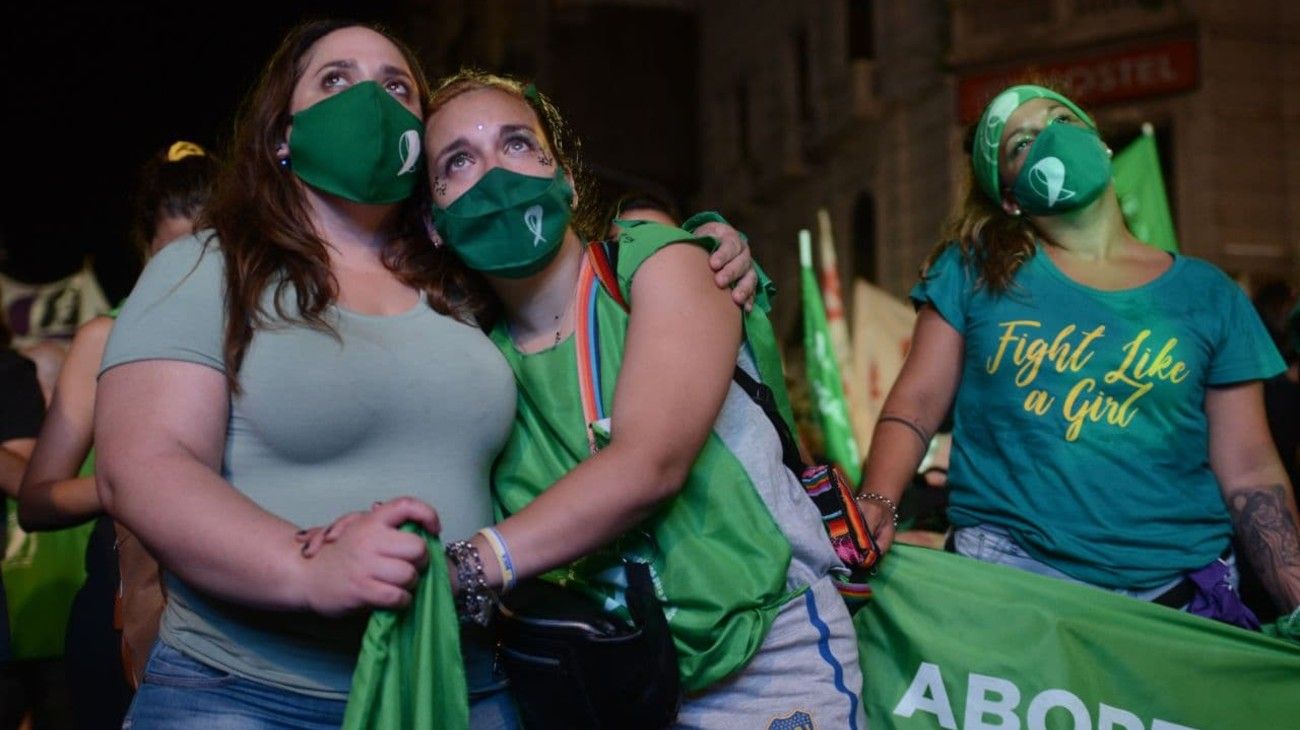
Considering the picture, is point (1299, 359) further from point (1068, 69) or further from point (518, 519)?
point (1068, 69)

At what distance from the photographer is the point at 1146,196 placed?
671 centimetres

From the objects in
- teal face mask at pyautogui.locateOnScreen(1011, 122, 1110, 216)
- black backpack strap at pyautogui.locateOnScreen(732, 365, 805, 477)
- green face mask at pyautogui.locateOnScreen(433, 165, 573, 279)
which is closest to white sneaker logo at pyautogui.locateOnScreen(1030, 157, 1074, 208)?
teal face mask at pyautogui.locateOnScreen(1011, 122, 1110, 216)

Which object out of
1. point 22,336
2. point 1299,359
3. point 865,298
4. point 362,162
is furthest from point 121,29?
point 362,162

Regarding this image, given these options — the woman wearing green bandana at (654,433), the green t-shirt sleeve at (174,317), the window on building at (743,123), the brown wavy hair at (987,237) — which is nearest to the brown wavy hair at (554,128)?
the woman wearing green bandana at (654,433)

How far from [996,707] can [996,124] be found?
135cm

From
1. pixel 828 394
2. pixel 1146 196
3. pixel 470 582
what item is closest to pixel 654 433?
pixel 470 582

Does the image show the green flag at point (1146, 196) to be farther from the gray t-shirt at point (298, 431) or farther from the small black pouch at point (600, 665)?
the gray t-shirt at point (298, 431)

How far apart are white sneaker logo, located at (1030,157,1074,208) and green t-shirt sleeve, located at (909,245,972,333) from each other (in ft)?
0.89

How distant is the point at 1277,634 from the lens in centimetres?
290

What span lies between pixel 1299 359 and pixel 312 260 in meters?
A: 4.77

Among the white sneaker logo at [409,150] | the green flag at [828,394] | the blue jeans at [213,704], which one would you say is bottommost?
the green flag at [828,394]

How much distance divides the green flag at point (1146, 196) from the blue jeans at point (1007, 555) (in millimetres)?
3863

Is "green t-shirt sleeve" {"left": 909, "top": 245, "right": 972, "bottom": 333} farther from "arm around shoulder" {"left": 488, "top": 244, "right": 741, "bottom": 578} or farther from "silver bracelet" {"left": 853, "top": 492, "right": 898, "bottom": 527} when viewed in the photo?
"arm around shoulder" {"left": 488, "top": 244, "right": 741, "bottom": 578}

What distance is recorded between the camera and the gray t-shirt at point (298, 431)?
6.94 ft
